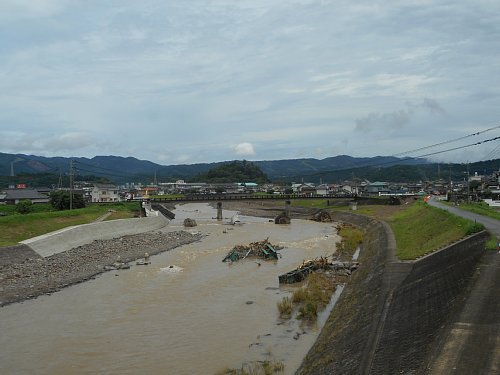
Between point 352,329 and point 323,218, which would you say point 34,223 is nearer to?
point 352,329

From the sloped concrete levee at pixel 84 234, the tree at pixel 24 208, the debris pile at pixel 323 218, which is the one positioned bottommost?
the debris pile at pixel 323 218

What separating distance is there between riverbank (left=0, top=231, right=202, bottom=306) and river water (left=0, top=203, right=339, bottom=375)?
1.22m

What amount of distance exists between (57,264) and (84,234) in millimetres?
12257

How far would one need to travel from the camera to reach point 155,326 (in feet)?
59.5

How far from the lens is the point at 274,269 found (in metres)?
30.4

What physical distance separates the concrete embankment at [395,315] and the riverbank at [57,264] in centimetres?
1521

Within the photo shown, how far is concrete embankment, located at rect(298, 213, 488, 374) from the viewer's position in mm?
10898

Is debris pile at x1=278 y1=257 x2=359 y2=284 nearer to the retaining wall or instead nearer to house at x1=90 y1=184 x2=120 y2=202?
the retaining wall

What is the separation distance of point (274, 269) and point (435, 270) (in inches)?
558

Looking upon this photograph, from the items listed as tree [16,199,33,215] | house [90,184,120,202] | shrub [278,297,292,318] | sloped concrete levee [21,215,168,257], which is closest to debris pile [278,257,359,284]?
shrub [278,297,292,318]

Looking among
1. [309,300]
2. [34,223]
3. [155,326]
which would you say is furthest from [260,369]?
[34,223]

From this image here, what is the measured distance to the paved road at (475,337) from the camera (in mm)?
9008

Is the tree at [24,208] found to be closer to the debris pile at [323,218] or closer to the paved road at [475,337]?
the debris pile at [323,218]

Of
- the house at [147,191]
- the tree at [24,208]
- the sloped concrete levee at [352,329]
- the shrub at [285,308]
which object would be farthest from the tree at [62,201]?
the house at [147,191]
